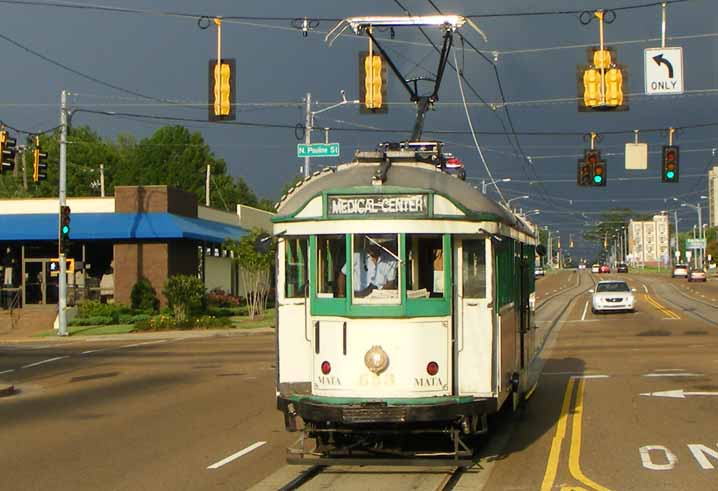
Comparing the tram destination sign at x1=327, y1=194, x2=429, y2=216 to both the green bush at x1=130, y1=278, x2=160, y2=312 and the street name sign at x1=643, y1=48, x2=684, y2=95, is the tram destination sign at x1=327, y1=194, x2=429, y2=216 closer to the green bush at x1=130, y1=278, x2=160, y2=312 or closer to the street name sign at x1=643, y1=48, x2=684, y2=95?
the street name sign at x1=643, y1=48, x2=684, y2=95

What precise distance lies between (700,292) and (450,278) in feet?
204

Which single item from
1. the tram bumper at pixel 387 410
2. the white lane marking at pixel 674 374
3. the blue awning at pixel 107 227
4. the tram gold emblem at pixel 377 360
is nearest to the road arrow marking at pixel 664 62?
the white lane marking at pixel 674 374

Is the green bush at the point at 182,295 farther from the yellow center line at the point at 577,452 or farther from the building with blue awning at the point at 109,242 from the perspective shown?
the yellow center line at the point at 577,452

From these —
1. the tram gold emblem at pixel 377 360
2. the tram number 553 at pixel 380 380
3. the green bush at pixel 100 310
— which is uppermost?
the tram gold emblem at pixel 377 360

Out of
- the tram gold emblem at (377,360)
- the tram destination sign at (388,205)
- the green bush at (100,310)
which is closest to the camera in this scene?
the tram gold emblem at (377,360)

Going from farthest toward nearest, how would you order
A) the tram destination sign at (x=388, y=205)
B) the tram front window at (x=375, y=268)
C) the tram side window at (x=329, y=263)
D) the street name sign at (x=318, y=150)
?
the street name sign at (x=318, y=150), the tram side window at (x=329, y=263), the tram destination sign at (x=388, y=205), the tram front window at (x=375, y=268)

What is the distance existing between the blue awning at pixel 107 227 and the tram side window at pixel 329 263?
122 ft

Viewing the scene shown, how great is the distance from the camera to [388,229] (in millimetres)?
10359

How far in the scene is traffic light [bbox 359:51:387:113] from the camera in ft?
69.2

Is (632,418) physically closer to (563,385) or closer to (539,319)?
(563,385)

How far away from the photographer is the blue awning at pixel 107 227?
4738 cm

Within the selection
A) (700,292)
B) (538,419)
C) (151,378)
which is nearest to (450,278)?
(538,419)

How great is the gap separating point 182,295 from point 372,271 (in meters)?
33.4

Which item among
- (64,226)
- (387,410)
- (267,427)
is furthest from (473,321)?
(64,226)
